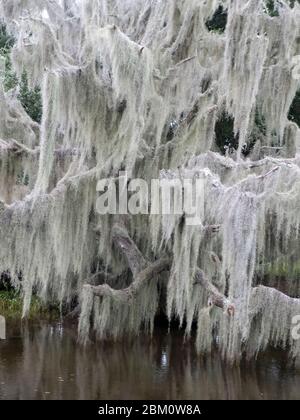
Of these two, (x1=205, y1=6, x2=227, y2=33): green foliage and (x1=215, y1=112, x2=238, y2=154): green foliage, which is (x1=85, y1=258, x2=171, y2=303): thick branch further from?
(x1=205, y1=6, x2=227, y2=33): green foliage

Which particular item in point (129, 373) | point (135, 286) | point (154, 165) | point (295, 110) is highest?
point (295, 110)

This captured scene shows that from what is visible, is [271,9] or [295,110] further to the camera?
[295,110]

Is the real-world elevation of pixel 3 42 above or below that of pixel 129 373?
above

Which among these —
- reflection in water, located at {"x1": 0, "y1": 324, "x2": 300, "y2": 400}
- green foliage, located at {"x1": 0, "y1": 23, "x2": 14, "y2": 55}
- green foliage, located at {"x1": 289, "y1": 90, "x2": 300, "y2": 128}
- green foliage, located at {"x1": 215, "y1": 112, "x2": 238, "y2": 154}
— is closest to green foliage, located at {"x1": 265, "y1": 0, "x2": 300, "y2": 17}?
A: green foliage, located at {"x1": 289, "y1": 90, "x2": 300, "y2": 128}

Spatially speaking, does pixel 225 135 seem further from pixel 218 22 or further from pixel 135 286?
pixel 135 286

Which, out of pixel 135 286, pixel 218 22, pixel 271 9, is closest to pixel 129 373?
pixel 135 286

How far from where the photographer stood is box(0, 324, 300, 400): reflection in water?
7120 millimetres

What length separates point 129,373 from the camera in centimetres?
805

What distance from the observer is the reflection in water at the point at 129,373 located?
7.12m

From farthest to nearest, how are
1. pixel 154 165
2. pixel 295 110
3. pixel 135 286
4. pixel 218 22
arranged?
pixel 295 110 → pixel 218 22 → pixel 154 165 → pixel 135 286

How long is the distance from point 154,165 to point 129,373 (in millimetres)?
3112

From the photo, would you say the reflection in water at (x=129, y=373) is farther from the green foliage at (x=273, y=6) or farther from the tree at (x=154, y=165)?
the green foliage at (x=273, y=6)

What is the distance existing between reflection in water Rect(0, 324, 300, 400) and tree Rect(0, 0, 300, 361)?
1.00ft

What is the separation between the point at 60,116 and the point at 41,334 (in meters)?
4.05
